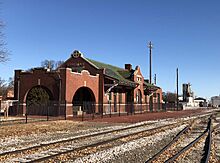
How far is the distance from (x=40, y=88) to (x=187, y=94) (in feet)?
278

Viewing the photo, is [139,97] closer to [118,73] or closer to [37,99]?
[118,73]

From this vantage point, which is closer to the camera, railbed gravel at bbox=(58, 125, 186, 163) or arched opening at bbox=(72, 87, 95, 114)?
railbed gravel at bbox=(58, 125, 186, 163)

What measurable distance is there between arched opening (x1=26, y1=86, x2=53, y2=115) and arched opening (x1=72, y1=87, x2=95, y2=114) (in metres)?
3.25

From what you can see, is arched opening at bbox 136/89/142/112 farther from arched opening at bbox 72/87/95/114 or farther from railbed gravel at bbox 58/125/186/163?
railbed gravel at bbox 58/125/186/163

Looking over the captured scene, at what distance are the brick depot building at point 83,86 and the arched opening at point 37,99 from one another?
29cm

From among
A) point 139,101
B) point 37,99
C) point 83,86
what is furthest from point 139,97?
point 37,99

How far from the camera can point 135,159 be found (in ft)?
32.7

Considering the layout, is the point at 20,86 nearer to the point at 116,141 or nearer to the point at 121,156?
the point at 116,141

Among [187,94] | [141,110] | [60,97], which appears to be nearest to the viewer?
[60,97]

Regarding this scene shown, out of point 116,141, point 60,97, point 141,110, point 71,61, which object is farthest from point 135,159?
point 141,110

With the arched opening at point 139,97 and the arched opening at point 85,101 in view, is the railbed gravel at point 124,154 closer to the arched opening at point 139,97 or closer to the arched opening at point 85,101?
the arched opening at point 85,101

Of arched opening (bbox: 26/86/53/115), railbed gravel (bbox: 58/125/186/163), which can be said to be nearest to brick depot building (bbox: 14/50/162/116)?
arched opening (bbox: 26/86/53/115)

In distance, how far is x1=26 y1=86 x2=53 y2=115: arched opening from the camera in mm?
34062

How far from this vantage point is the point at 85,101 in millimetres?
38625
